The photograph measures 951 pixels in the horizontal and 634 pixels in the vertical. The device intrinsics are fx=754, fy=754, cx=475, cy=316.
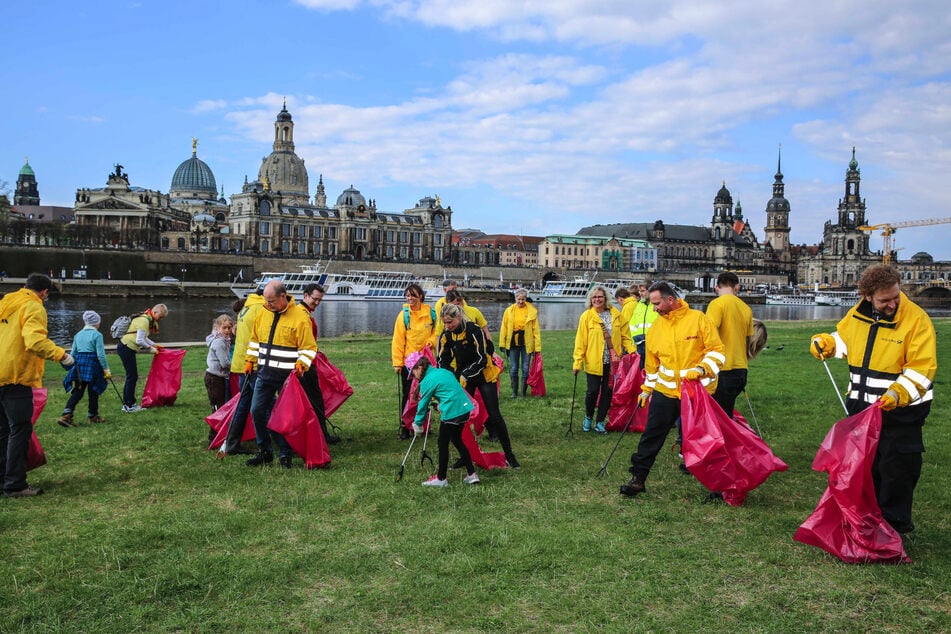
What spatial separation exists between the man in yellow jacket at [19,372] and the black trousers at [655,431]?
4.99 meters

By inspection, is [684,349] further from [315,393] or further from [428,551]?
[315,393]

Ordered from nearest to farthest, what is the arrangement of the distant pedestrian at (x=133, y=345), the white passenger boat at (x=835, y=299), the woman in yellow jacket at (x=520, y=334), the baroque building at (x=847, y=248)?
the distant pedestrian at (x=133, y=345), the woman in yellow jacket at (x=520, y=334), the white passenger boat at (x=835, y=299), the baroque building at (x=847, y=248)

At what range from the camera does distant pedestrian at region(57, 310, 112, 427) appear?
30.7 feet

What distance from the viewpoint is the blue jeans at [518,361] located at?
11.6 meters

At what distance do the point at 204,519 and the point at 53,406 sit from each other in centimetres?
661

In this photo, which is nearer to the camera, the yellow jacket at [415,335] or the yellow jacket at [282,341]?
the yellow jacket at [282,341]

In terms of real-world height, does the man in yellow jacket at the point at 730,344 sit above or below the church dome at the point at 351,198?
below

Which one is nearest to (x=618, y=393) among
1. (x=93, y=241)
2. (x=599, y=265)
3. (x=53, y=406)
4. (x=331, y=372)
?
(x=331, y=372)

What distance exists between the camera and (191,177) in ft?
433

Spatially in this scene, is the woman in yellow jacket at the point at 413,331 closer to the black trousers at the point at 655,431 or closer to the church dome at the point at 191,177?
the black trousers at the point at 655,431

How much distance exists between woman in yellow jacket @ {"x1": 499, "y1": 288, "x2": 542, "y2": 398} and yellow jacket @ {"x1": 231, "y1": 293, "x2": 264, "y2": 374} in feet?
13.3

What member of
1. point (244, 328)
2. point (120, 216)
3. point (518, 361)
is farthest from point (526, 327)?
point (120, 216)

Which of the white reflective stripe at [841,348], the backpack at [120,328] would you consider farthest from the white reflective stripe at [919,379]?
the backpack at [120,328]

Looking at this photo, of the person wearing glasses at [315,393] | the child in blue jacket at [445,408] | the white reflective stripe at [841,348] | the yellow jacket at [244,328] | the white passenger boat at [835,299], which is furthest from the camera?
the white passenger boat at [835,299]
